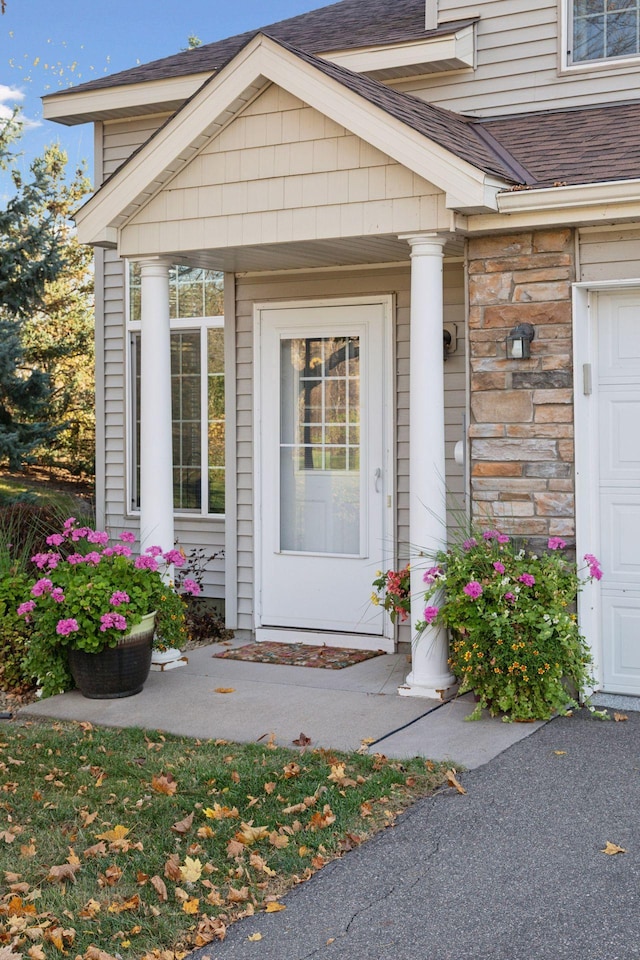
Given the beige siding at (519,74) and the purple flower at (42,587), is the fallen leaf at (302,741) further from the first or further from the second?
the beige siding at (519,74)

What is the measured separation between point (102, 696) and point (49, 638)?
459 millimetres

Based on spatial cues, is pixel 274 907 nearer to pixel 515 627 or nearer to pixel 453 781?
pixel 453 781

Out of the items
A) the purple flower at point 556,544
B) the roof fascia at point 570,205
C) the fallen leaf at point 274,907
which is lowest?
the fallen leaf at point 274,907

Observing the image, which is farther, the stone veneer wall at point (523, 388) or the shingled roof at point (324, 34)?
the shingled roof at point (324, 34)

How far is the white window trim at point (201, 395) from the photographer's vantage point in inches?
358

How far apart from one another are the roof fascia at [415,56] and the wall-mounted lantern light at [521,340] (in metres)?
2.35

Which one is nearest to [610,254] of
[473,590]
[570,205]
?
[570,205]

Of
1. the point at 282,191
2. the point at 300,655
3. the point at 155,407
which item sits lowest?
the point at 300,655

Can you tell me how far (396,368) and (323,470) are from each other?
3.00 feet

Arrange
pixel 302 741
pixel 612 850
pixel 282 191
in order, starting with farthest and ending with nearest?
pixel 282 191, pixel 302 741, pixel 612 850

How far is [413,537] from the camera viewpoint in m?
6.19

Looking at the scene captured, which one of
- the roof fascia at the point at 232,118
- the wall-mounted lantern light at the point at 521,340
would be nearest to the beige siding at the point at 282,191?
the roof fascia at the point at 232,118

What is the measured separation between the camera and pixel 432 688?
6.12 m

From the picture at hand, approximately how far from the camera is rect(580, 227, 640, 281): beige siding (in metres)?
5.89
